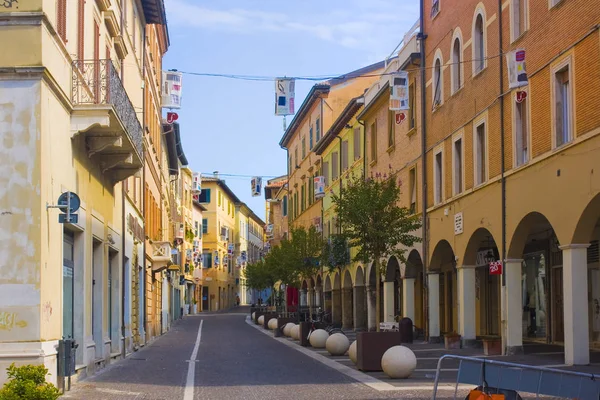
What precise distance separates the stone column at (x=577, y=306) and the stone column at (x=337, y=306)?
1214 inches

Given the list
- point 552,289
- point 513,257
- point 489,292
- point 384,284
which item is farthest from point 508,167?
point 384,284

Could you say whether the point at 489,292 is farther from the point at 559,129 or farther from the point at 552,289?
the point at 559,129

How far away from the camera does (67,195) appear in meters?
15.6

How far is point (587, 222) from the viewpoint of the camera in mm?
19328

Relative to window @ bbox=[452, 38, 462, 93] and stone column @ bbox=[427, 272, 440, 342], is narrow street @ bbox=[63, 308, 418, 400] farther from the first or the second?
window @ bbox=[452, 38, 462, 93]

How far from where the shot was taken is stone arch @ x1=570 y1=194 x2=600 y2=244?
1889 centimetres

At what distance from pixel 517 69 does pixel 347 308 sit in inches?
1096

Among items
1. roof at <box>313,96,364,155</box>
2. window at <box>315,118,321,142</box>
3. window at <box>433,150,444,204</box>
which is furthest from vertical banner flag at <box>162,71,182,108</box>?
window at <box>315,118,321,142</box>

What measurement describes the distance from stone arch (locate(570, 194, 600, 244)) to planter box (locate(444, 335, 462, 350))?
902 cm

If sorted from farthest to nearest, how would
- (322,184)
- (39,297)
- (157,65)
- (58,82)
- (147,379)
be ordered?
(322,184) → (157,65) → (147,379) → (58,82) → (39,297)

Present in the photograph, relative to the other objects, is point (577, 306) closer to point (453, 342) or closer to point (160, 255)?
point (453, 342)

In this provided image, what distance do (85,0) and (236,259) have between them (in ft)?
329

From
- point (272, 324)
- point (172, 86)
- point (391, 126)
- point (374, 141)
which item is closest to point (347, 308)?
point (272, 324)

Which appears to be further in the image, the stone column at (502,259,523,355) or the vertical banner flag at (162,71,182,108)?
the vertical banner flag at (162,71,182,108)
